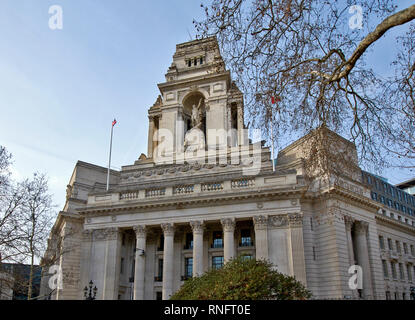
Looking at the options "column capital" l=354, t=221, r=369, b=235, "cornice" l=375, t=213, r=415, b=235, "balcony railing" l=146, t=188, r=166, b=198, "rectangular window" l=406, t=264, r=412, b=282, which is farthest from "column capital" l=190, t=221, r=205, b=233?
"rectangular window" l=406, t=264, r=412, b=282

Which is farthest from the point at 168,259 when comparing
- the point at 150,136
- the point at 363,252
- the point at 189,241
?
the point at 150,136

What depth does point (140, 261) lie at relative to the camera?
1559 inches

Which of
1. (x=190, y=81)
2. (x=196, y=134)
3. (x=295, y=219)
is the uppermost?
(x=190, y=81)

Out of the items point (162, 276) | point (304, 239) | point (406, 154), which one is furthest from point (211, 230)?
point (406, 154)

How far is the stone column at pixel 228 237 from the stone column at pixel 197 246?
7.85 feet

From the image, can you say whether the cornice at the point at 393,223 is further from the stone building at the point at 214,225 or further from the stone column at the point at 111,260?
the stone column at the point at 111,260

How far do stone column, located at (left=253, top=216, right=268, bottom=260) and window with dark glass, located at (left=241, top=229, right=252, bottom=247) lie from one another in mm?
3345

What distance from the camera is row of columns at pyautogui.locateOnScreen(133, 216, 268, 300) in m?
36.2

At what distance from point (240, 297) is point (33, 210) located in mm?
25875

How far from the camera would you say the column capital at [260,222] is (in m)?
36.4

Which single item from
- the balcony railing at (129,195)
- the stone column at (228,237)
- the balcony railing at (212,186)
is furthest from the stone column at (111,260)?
the stone column at (228,237)

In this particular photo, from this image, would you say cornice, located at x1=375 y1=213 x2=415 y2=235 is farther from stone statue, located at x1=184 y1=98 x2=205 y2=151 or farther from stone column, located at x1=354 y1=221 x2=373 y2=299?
stone statue, located at x1=184 y1=98 x2=205 y2=151

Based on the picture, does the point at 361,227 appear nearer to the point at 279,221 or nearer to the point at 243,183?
the point at 279,221

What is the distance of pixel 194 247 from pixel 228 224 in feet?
13.5
